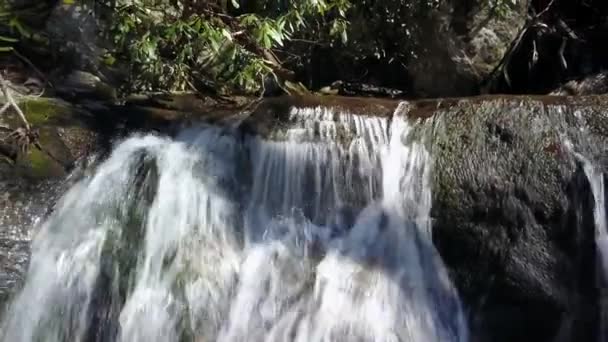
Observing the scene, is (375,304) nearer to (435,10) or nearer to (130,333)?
(130,333)

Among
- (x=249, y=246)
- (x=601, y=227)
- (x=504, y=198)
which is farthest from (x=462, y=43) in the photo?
(x=249, y=246)

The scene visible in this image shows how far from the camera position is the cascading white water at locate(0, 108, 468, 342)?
14.7 feet

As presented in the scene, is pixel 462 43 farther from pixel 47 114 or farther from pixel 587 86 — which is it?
pixel 47 114

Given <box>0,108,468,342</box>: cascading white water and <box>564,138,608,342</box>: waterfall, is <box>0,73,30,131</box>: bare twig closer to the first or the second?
<box>0,108,468,342</box>: cascading white water

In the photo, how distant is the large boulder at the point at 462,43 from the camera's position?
667 cm

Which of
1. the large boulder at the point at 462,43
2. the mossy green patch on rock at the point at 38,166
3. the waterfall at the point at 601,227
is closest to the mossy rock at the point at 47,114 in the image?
the mossy green patch on rock at the point at 38,166

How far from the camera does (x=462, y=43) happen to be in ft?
22.0

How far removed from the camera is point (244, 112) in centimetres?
561

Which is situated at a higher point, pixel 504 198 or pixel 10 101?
pixel 10 101

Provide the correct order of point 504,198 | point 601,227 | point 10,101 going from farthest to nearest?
point 10,101 < point 504,198 < point 601,227

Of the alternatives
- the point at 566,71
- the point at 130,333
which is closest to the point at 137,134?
the point at 130,333

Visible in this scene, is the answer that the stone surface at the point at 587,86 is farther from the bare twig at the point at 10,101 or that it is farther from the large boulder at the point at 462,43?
the bare twig at the point at 10,101

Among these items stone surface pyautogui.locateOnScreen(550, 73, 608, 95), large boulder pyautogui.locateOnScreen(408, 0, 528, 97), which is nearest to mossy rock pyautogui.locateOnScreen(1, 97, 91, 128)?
large boulder pyautogui.locateOnScreen(408, 0, 528, 97)

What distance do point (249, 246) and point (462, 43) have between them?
2.96m
